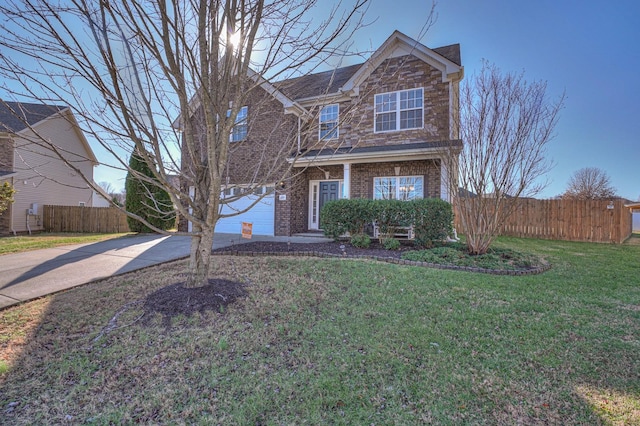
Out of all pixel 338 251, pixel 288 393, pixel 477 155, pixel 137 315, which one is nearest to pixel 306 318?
pixel 288 393

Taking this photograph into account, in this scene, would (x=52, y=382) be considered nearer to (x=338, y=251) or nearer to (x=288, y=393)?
(x=288, y=393)

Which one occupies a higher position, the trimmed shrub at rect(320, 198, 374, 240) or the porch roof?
the porch roof

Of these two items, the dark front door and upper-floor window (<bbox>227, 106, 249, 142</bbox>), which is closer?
upper-floor window (<bbox>227, 106, 249, 142</bbox>)

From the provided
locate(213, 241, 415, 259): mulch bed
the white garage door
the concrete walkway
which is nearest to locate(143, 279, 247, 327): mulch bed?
the concrete walkway

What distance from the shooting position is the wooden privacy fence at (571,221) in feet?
39.4

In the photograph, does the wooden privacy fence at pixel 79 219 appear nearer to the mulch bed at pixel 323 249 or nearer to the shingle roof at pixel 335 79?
the mulch bed at pixel 323 249

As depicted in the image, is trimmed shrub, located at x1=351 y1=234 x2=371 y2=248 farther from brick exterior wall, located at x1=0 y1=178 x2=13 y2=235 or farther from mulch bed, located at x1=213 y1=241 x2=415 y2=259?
brick exterior wall, located at x1=0 y1=178 x2=13 y2=235

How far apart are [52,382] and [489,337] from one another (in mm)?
4436

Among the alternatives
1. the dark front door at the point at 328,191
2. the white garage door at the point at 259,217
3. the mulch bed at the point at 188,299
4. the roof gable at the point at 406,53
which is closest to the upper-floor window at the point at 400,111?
the roof gable at the point at 406,53

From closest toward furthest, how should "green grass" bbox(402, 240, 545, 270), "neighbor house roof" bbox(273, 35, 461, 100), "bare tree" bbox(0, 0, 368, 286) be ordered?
"bare tree" bbox(0, 0, 368, 286)
"green grass" bbox(402, 240, 545, 270)
"neighbor house roof" bbox(273, 35, 461, 100)

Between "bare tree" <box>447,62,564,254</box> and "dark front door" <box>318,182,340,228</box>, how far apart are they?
5290 millimetres

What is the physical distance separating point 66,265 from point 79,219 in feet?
42.3

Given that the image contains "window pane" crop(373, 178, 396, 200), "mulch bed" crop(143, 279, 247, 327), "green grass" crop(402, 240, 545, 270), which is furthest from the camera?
"window pane" crop(373, 178, 396, 200)

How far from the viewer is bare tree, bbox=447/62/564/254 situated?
711 cm
